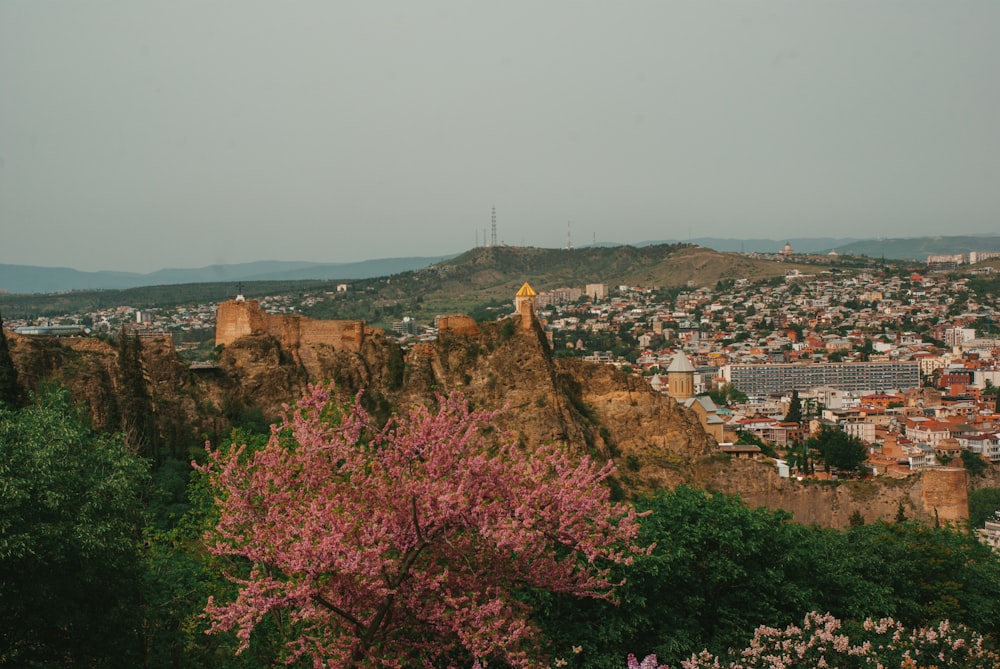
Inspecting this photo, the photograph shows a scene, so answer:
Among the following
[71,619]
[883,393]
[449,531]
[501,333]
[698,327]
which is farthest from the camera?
[698,327]

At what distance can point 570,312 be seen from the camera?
19675 cm

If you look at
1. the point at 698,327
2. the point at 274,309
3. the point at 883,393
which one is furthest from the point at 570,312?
the point at 883,393

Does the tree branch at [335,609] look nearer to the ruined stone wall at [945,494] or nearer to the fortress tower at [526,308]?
the fortress tower at [526,308]

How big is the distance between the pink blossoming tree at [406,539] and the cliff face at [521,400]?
68.7ft

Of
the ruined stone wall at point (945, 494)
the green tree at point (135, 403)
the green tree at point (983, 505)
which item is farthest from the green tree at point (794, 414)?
the green tree at point (135, 403)

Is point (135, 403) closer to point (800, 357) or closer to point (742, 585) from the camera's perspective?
point (742, 585)

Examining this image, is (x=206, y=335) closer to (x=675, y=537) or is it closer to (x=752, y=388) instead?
(x=752, y=388)

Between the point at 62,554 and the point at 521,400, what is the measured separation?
2424cm

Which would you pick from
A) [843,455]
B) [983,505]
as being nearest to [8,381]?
[983,505]

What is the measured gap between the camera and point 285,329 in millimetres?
38438

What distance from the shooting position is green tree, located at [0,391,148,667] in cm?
1247

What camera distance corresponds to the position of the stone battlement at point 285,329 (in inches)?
1510

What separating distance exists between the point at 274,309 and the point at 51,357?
125201mm

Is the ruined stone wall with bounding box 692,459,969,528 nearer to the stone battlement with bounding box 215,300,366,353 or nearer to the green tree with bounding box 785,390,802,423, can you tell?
the stone battlement with bounding box 215,300,366,353
